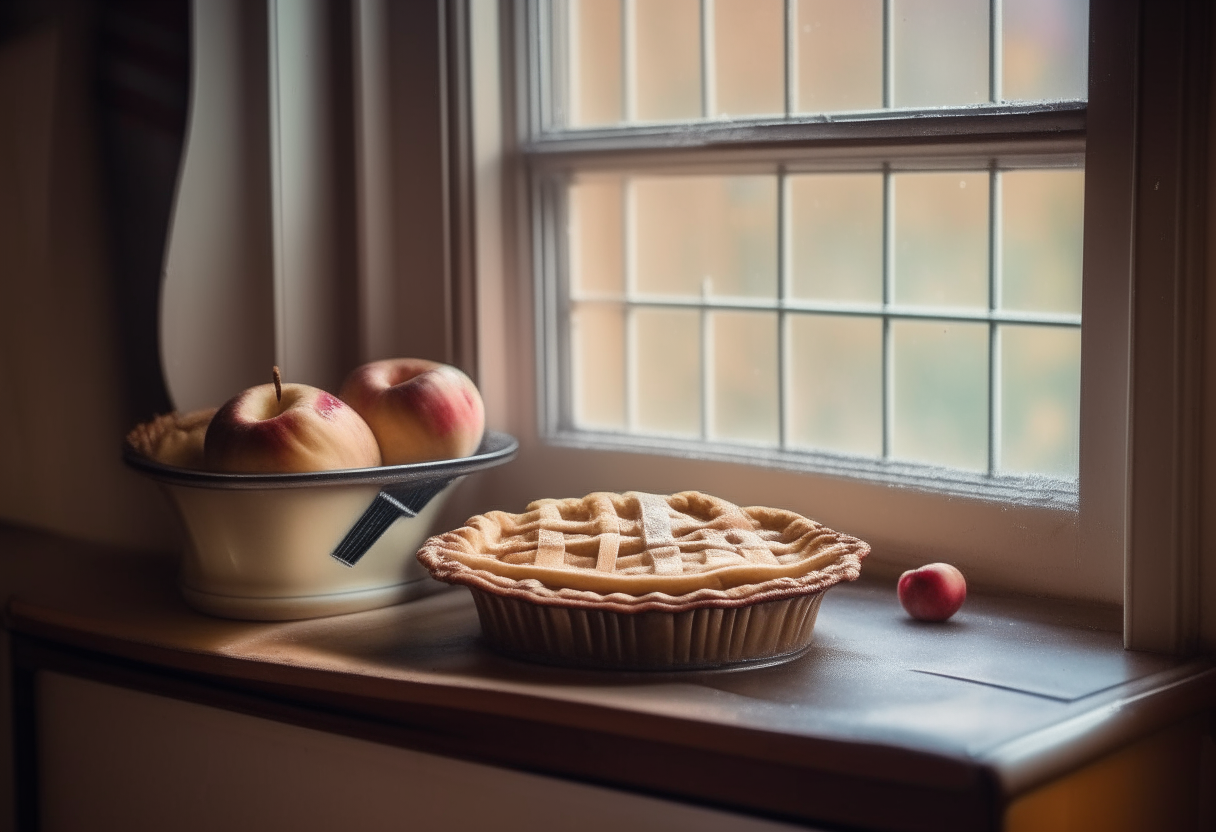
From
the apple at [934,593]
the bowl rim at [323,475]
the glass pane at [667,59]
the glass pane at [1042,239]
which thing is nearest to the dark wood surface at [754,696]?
the apple at [934,593]

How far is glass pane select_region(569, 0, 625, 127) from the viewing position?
1714 mm

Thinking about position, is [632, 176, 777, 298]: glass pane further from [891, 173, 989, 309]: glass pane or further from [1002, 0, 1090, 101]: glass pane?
[1002, 0, 1090, 101]: glass pane

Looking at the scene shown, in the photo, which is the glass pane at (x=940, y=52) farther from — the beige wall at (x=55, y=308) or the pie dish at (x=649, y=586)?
the beige wall at (x=55, y=308)

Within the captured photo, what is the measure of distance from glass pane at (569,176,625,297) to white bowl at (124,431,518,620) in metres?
0.36

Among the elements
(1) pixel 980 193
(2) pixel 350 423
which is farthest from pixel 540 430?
(1) pixel 980 193

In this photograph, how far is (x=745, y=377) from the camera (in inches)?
65.4

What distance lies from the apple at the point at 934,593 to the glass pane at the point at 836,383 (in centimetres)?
22

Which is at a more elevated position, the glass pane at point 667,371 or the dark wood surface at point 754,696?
the glass pane at point 667,371

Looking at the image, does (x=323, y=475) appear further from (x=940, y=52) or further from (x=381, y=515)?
(x=940, y=52)

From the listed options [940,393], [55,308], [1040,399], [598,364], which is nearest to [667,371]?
[598,364]

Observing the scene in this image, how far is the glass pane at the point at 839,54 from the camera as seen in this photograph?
59.4 inches

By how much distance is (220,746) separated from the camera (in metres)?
1.42

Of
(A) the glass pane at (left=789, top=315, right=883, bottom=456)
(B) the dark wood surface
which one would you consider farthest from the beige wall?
(A) the glass pane at (left=789, top=315, right=883, bottom=456)

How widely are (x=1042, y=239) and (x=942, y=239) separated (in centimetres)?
12
